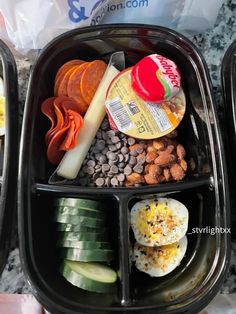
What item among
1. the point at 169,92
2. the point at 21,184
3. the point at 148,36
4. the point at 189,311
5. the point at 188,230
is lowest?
the point at 189,311

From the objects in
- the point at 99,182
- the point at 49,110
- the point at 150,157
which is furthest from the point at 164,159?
the point at 49,110

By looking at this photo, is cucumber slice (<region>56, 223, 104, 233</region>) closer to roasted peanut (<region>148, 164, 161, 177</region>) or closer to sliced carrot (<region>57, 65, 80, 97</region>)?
roasted peanut (<region>148, 164, 161, 177</region>)

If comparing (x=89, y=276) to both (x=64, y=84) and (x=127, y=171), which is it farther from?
(x=64, y=84)

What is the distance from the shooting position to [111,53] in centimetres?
101

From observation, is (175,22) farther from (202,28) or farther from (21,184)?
(21,184)

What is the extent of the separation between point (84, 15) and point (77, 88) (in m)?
0.14

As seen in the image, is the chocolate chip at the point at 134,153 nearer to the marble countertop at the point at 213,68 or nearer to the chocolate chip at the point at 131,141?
the chocolate chip at the point at 131,141

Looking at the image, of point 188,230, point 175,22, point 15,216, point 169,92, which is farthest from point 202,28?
point 15,216

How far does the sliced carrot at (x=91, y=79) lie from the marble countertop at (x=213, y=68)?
0.43ft

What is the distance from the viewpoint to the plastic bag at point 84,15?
36.1 inches

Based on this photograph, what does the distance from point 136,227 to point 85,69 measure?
0.32 meters

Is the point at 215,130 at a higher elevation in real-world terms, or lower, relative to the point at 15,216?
higher

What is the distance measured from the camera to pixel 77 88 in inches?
38.0

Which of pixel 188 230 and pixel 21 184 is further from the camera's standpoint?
pixel 188 230
